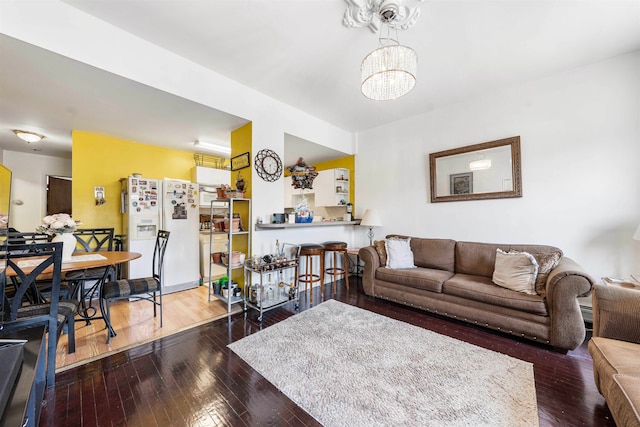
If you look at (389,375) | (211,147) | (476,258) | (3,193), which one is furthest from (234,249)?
(476,258)

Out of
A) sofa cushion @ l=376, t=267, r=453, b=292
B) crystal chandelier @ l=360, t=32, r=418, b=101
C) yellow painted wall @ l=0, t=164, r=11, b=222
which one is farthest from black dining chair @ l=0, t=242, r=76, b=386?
sofa cushion @ l=376, t=267, r=453, b=292

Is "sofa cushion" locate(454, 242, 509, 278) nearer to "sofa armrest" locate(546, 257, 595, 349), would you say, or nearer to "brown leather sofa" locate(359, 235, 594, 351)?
"brown leather sofa" locate(359, 235, 594, 351)

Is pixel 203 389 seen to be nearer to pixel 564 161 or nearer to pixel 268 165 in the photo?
pixel 268 165

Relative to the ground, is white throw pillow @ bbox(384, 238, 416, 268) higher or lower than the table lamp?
lower

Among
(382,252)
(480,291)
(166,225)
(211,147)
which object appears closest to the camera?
(480,291)

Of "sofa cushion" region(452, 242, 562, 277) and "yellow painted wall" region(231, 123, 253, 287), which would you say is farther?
"yellow painted wall" region(231, 123, 253, 287)

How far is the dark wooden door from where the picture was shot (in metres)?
4.69

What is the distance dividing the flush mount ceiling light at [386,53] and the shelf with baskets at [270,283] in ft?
7.11

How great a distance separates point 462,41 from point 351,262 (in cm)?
368

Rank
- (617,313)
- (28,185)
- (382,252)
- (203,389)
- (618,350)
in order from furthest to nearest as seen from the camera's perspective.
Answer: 1. (28,185)
2. (382,252)
3. (203,389)
4. (617,313)
5. (618,350)

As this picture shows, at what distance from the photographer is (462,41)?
2.23 m

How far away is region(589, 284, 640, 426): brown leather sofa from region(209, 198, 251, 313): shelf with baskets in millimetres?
3027

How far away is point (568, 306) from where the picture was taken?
6.57 feet

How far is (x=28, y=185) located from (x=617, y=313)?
804cm
